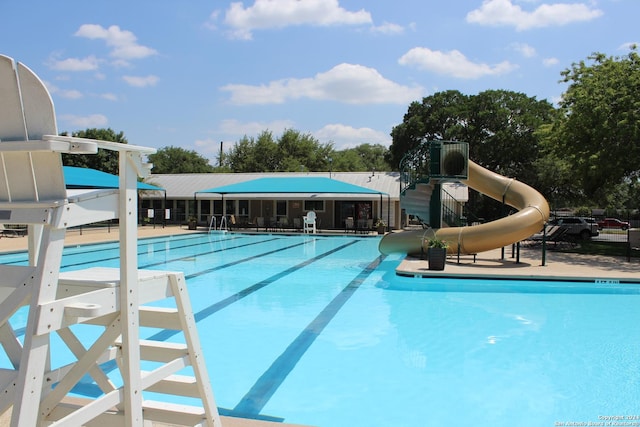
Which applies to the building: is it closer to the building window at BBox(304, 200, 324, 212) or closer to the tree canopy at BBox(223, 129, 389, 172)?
the building window at BBox(304, 200, 324, 212)

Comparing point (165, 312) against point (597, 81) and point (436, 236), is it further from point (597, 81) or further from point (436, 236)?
point (597, 81)

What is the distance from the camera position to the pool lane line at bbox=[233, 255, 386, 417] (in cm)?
457

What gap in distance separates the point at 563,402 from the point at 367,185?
88.1 feet

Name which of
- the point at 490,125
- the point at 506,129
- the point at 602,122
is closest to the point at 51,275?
the point at 602,122

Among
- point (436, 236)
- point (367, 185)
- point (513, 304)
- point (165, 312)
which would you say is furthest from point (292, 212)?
point (165, 312)

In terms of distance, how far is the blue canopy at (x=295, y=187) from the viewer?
25781 mm

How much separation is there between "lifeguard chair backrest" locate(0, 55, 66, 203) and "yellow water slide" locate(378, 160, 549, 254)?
1292 centimetres

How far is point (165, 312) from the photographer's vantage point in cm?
263

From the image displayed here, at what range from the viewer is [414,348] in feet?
21.6

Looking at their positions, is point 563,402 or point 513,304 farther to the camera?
point 513,304

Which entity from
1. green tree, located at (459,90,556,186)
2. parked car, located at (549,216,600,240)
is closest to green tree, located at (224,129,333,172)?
green tree, located at (459,90,556,186)

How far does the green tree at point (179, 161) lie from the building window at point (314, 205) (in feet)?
130

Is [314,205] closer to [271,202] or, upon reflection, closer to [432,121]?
[271,202]

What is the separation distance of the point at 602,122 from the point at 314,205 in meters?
17.6
